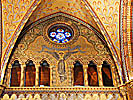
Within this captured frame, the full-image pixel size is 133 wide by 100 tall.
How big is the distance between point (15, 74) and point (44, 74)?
1.63 meters

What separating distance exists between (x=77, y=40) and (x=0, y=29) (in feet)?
15.1

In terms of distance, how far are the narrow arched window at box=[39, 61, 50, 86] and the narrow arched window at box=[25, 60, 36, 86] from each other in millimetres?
407

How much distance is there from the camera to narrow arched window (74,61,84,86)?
37.1 ft

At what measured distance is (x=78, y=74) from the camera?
1161 cm

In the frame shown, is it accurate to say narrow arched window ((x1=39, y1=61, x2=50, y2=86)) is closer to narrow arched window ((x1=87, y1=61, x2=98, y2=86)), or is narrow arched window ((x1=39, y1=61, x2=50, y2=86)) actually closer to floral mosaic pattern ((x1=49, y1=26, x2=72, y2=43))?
floral mosaic pattern ((x1=49, y1=26, x2=72, y2=43))

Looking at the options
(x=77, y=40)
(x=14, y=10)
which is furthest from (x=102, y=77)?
(x=14, y=10)

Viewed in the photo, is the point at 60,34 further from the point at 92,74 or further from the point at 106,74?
the point at 106,74

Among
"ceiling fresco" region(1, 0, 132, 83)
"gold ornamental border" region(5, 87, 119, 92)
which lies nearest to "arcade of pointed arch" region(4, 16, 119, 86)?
"gold ornamental border" region(5, 87, 119, 92)

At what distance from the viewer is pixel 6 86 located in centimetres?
1073

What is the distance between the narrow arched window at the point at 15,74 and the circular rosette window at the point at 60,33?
9.03 feet

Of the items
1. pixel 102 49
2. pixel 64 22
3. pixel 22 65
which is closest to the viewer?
pixel 22 65

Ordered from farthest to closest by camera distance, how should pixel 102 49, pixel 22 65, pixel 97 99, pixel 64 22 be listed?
pixel 64 22, pixel 102 49, pixel 22 65, pixel 97 99

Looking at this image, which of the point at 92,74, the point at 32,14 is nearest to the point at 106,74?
the point at 92,74

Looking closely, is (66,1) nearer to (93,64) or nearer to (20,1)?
(20,1)
